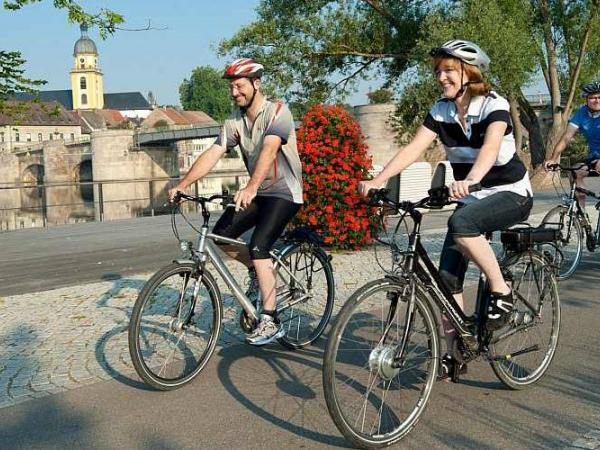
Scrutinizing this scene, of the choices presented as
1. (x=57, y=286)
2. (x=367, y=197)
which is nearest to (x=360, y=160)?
(x=57, y=286)

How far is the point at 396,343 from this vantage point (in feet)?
11.7

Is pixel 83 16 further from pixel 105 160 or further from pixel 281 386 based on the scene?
pixel 105 160

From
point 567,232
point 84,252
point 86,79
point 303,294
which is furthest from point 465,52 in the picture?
point 86,79

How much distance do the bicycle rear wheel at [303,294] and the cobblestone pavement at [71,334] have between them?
37 cm

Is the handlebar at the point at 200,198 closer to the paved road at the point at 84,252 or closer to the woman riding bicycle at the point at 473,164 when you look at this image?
the woman riding bicycle at the point at 473,164

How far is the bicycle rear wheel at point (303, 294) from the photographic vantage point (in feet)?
17.0

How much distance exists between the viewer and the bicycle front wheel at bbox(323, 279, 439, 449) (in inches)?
130

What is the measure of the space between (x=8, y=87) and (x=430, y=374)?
8.59 m

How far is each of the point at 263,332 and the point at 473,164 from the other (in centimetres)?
169

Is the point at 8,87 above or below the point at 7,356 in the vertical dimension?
above

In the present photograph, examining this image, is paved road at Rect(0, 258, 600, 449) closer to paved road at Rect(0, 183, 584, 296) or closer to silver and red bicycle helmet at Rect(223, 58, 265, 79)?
silver and red bicycle helmet at Rect(223, 58, 265, 79)

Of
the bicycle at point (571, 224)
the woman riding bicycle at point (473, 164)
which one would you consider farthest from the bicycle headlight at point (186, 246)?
the bicycle at point (571, 224)

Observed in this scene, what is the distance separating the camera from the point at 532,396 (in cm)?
426

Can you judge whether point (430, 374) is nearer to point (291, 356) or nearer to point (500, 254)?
point (500, 254)
